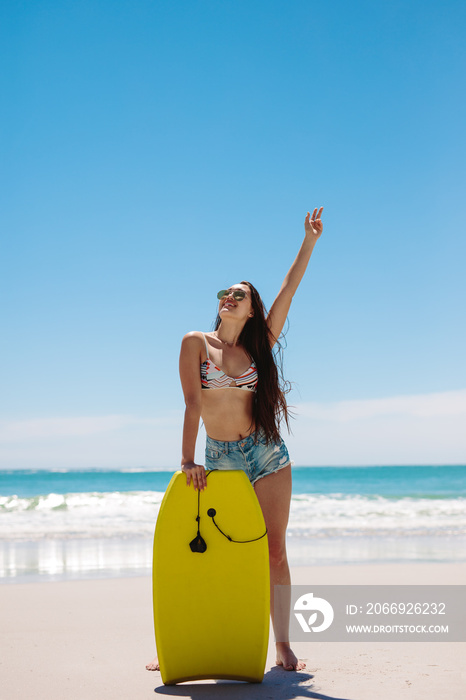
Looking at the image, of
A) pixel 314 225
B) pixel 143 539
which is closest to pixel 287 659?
pixel 314 225

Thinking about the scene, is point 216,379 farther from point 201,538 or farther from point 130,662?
point 130,662

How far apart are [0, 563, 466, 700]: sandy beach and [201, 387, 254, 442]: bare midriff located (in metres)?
1.09

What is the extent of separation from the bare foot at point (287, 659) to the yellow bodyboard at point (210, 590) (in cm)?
31

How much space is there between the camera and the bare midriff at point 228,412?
9.52 feet

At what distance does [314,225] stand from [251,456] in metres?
1.31

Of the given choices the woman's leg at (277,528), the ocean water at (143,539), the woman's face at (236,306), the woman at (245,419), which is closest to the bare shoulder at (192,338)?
the woman at (245,419)

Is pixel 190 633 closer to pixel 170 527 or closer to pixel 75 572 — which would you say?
pixel 170 527

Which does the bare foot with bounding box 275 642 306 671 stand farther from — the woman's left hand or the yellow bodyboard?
the woman's left hand

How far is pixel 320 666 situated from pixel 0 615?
7.74 ft

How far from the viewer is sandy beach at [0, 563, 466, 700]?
102 inches

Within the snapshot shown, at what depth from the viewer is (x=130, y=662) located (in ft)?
10.3

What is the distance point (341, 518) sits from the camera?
1266 cm

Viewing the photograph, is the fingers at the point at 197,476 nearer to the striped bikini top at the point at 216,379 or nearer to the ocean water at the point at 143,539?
the striped bikini top at the point at 216,379

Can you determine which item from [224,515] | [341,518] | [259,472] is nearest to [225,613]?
[224,515]
